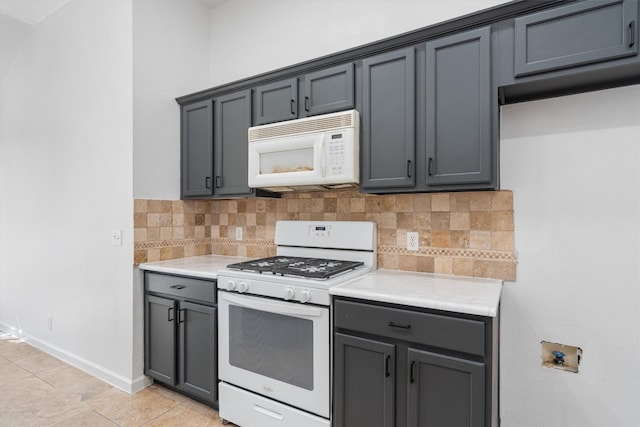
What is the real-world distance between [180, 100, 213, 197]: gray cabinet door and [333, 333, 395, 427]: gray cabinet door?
168 cm

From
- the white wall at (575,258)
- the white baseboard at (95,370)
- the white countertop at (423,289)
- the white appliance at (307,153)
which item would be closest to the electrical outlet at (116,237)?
the white countertop at (423,289)

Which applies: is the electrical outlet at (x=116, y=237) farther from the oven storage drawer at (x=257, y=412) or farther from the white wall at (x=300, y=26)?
the white wall at (x=300, y=26)

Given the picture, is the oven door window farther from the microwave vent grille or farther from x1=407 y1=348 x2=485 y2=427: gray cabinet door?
the microwave vent grille

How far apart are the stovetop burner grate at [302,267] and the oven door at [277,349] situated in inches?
6.4

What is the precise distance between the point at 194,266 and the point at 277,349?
934 mm

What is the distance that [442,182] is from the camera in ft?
5.96

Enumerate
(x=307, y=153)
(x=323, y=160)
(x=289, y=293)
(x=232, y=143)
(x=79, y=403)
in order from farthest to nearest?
(x=232, y=143) → (x=79, y=403) → (x=307, y=153) → (x=323, y=160) → (x=289, y=293)

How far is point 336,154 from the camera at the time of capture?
2059 millimetres

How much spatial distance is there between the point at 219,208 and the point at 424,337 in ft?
7.33

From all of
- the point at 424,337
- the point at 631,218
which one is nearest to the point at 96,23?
the point at 424,337

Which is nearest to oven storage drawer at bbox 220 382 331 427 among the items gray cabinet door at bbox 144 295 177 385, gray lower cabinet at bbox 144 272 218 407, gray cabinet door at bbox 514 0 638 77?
gray lower cabinet at bbox 144 272 218 407

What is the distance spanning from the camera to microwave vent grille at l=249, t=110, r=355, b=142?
6.71 feet

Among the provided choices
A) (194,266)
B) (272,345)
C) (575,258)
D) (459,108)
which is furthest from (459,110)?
(194,266)

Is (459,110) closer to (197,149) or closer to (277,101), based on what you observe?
(277,101)
